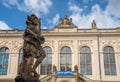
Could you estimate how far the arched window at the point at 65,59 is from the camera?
31892 millimetres

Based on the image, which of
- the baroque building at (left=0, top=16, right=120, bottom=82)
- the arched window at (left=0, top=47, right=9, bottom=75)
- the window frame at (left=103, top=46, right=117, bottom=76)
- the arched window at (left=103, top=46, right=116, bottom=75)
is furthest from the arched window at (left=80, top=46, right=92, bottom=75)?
the arched window at (left=0, top=47, right=9, bottom=75)

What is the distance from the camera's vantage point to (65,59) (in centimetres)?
3222

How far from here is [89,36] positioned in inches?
1307

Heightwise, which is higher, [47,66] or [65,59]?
[65,59]

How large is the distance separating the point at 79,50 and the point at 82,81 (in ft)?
19.2

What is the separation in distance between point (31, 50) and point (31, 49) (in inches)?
2.0

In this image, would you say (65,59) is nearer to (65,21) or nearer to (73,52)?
(73,52)

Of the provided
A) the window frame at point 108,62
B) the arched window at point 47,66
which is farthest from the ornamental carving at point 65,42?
the window frame at point 108,62

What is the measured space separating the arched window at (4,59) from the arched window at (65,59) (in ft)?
28.4

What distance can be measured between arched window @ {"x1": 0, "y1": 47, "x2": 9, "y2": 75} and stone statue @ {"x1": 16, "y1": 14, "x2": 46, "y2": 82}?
2351cm

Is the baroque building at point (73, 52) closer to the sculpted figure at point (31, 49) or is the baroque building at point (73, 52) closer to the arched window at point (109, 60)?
the arched window at point (109, 60)

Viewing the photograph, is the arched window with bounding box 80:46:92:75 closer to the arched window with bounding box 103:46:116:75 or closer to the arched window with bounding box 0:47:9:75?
the arched window with bounding box 103:46:116:75

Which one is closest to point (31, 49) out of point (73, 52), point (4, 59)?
point (73, 52)

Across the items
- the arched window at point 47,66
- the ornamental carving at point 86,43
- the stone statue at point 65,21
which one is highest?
the stone statue at point 65,21
